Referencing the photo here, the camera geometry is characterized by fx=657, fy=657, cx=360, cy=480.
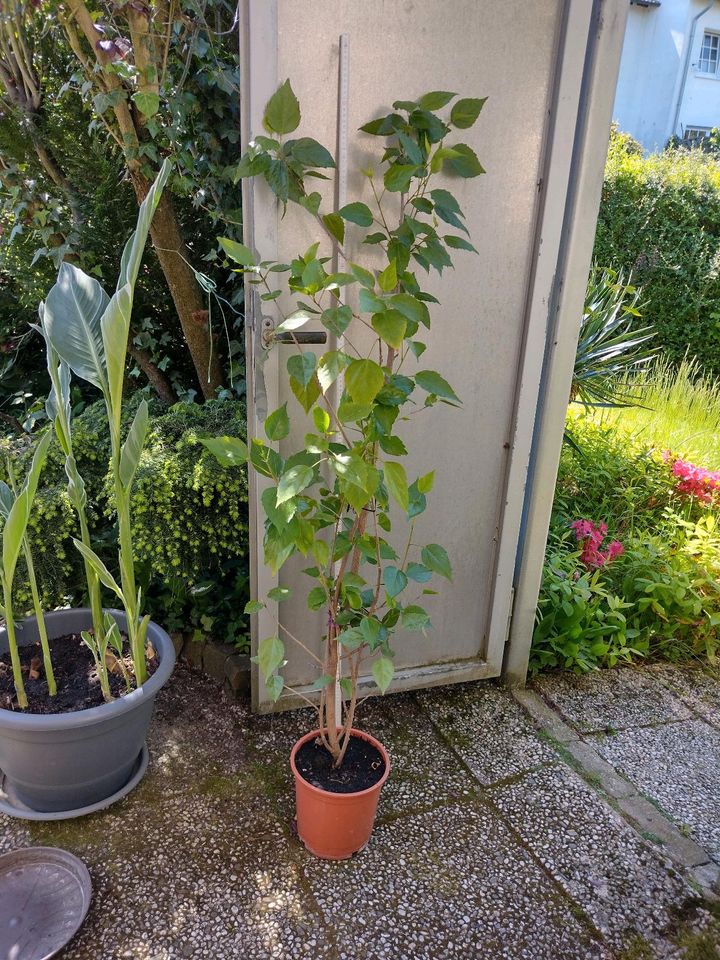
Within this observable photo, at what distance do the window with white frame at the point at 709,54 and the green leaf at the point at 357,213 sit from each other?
20224 mm

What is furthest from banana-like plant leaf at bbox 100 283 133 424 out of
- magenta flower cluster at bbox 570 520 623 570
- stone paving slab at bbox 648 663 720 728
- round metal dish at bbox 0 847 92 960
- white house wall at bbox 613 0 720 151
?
white house wall at bbox 613 0 720 151

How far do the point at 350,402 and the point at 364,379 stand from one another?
0.07 meters

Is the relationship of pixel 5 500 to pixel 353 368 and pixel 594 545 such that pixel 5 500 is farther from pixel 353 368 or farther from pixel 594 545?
pixel 594 545

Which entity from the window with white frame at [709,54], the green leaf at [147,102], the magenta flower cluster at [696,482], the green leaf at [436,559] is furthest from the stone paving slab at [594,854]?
the window with white frame at [709,54]

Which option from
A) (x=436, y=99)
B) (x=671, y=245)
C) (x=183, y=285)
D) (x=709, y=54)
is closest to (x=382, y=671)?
(x=436, y=99)

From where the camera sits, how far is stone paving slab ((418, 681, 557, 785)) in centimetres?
222

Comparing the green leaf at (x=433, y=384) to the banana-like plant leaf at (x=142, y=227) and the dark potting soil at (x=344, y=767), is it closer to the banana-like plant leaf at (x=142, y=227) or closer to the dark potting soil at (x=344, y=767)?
the banana-like plant leaf at (x=142, y=227)

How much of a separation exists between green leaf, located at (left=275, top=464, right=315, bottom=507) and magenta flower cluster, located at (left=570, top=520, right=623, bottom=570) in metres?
2.02

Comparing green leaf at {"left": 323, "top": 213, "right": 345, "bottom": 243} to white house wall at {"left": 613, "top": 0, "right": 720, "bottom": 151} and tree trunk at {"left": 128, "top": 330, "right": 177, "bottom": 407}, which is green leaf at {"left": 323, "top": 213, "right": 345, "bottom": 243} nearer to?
tree trunk at {"left": 128, "top": 330, "right": 177, "bottom": 407}

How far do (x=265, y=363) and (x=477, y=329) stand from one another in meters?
0.72

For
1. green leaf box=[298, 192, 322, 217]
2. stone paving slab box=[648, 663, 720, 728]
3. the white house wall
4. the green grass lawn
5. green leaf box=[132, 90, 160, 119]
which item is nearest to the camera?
green leaf box=[298, 192, 322, 217]

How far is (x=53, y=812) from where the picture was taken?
189cm

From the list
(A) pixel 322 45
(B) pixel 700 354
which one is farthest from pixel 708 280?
(A) pixel 322 45

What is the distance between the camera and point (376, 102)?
1847 millimetres
